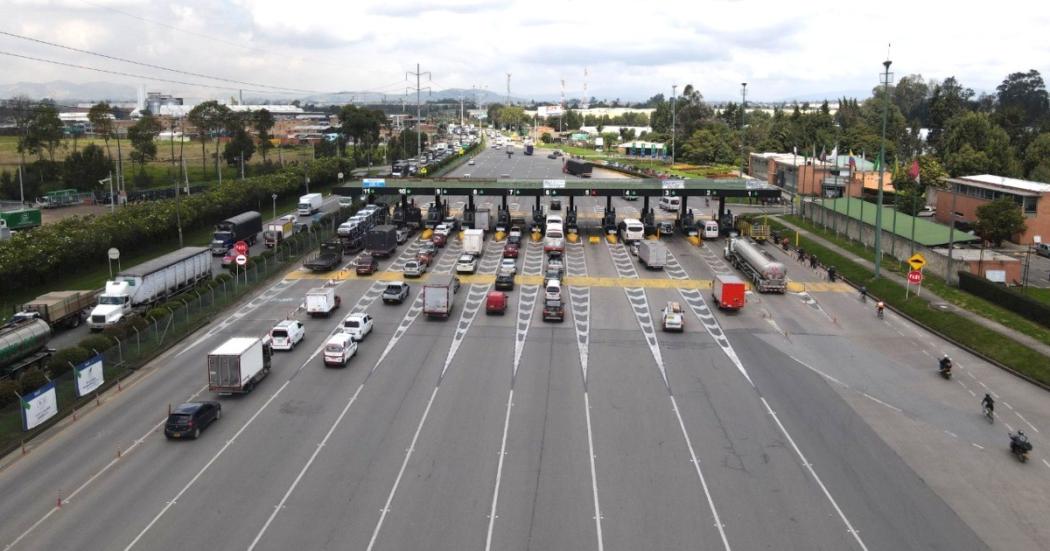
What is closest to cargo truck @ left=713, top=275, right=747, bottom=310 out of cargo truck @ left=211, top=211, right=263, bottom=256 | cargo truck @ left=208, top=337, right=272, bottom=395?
cargo truck @ left=208, top=337, right=272, bottom=395

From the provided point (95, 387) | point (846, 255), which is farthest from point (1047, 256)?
point (95, 387)

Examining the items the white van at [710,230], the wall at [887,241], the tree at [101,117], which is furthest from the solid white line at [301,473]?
the tree at [101,117]

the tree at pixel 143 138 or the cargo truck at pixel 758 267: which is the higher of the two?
the tree at pixel 143 138

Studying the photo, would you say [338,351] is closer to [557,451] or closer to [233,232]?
[557,451]

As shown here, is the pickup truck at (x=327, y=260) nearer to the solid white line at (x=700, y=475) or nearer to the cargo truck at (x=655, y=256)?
the cargo truck at (x=655, y=256)

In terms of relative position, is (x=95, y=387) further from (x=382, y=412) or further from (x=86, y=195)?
(x=86, y=195)

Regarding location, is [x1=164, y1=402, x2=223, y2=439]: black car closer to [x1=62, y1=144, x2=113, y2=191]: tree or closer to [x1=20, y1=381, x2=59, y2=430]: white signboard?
[x1=20, y1=381, x2=59, y2=430]: white signboard
